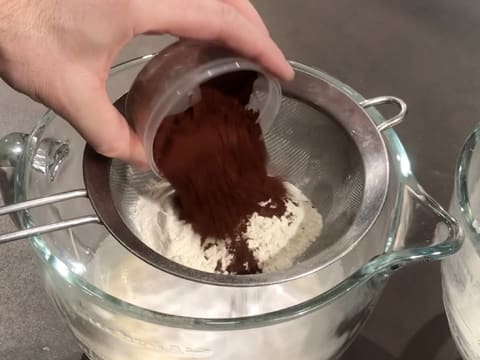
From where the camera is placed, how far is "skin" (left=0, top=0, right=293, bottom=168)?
0.57 meters

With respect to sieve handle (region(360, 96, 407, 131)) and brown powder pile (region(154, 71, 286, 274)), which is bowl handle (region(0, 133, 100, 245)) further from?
sieve handle (region(360, 96, 407, 131))

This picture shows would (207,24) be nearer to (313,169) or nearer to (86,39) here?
(86,39)

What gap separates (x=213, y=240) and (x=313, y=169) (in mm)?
182

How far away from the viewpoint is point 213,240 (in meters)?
0.74

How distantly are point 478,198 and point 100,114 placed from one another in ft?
1.45

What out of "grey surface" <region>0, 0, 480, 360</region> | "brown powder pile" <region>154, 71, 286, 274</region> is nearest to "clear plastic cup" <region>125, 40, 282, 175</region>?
"brown powder pile" <region>154, 71, 286, 274</region>

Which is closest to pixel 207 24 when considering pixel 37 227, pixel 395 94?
pixel 37 227

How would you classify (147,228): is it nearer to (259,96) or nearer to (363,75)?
(259,96)

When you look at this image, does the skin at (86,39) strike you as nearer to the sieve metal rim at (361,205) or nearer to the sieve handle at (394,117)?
the sieve metal rim at (361,205)

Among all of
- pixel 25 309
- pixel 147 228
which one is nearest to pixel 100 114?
pixel 147 228

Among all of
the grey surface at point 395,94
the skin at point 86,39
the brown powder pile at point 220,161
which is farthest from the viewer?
the grey surface at point 395,94

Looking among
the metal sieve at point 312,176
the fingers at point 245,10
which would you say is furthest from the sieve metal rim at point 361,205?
the fingers at point 245,10

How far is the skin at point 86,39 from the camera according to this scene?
0.57 metres

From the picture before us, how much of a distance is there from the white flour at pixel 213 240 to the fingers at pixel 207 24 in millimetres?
182
